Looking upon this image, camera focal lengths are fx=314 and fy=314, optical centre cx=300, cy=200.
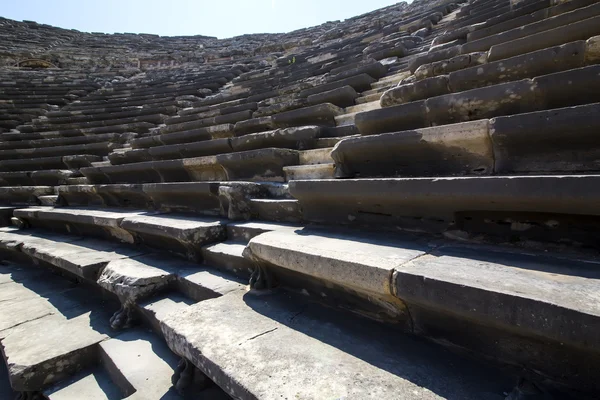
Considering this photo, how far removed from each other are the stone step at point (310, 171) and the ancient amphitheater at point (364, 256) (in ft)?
0.05

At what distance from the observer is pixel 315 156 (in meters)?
2.59

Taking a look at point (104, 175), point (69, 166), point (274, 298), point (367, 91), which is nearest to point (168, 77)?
point (69, 166)

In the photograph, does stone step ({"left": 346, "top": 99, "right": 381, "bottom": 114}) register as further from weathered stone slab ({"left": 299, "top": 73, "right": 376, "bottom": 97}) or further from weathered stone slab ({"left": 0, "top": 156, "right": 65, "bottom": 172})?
weathered stone slab ({"left": 0, "top": 156, "right": 65, "bottom": 172})

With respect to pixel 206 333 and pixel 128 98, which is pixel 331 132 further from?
pixel 128 98

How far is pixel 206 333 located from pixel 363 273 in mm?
702

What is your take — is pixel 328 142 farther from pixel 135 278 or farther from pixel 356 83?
pixel 135 278

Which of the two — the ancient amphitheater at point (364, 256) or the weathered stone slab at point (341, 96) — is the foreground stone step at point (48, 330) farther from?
the weathered stone slab at point (341, 96)

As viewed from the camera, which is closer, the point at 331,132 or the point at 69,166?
the point at 331,132

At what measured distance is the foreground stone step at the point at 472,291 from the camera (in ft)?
2.77

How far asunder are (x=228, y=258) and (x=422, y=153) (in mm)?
1332

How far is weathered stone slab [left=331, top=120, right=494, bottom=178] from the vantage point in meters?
1.56

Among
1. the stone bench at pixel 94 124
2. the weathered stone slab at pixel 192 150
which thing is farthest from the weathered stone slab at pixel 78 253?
the stone bench at pixel 94 124

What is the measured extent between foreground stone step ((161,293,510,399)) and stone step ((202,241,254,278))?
384mm

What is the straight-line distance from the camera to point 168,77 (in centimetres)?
894
